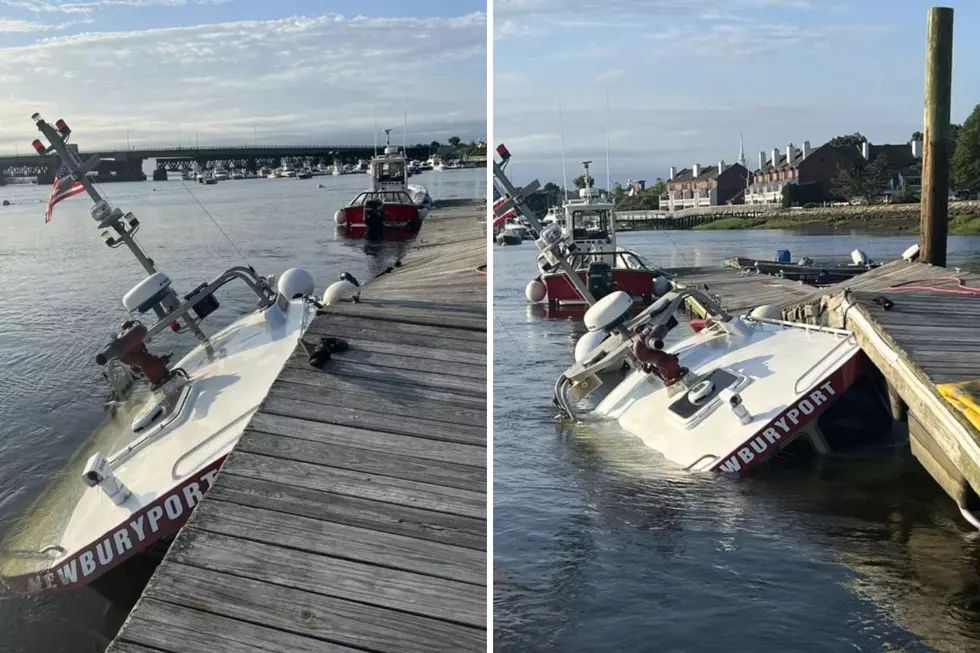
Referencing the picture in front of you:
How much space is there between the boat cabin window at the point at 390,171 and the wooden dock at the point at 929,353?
25053 millimetres

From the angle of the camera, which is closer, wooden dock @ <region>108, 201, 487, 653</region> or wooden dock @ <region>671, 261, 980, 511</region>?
wooden dock @ <region>108, 201, 487, 653</region>

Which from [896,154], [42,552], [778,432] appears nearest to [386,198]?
[778,432]

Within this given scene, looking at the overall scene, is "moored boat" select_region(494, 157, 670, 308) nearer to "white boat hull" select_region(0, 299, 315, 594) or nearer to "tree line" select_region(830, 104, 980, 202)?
"white boat hull" select_region(0, 299, 315, 594)


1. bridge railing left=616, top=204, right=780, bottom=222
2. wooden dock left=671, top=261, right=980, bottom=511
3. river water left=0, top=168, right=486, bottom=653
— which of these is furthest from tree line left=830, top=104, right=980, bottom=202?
wooden dock left=671, top=261, right=980, bottom=511

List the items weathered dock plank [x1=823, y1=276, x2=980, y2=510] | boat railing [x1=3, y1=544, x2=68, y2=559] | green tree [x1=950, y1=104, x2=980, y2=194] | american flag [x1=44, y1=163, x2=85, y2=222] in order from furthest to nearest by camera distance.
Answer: green tree [x1=950, y1=104, x2=980, y2=194] < american flag [x1=44, y1=163, x2=85, y2=222] < weathered dock plank [x1=823, y1=276, x2=980, y2=510] < boat railing [x1=3, y1=544, x2=68, y2=559]

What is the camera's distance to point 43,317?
16.6 m

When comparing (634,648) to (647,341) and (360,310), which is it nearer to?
(360,310)

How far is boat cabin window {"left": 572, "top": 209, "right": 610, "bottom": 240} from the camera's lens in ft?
83.7

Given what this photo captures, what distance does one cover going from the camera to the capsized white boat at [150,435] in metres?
6.20

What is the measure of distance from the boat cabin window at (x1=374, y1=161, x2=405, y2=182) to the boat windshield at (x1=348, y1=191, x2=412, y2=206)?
783 mm

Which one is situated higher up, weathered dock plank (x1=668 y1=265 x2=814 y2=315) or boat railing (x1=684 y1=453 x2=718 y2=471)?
weathered dock plank (x1=668 y1=265 x2=814 y2=315)

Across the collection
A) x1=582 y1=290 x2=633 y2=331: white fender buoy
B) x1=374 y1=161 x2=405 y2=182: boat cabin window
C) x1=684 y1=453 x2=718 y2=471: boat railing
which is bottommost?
x1=684 y1=453 x2=718 y2=471: boat railing

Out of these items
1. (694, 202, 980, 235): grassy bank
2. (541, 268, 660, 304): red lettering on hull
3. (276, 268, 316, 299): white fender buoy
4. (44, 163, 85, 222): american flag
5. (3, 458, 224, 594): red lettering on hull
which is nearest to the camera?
(3, 458, 224, 594): red lettering on hull

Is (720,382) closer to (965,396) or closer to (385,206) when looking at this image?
(965,396)
